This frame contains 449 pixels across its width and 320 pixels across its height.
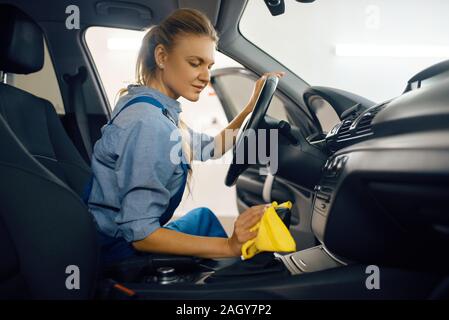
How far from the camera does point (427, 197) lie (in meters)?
0.69

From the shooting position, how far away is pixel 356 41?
354 centimetres

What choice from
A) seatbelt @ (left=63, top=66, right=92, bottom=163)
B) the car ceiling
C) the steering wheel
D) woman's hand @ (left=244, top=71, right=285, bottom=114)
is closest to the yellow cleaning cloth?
the steering wheel

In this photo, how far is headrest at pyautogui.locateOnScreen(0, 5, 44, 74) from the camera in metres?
1.08

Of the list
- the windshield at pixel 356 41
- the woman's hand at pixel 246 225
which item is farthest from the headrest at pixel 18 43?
the windshield at pixel 356 41

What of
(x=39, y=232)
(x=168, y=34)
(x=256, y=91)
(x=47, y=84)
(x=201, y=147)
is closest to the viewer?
(x=39, y=232)

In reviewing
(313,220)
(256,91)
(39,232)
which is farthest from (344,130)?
(39,232)

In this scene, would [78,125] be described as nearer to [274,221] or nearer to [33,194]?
[33,194]

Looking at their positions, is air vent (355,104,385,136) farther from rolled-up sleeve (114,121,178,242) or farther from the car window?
the car window

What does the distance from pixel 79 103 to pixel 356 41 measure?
2.72 m

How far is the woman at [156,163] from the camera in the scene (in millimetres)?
783

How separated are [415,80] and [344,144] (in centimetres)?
21

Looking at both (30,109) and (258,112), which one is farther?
(30,109)

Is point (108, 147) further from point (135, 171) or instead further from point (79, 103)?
point (79, 103)
